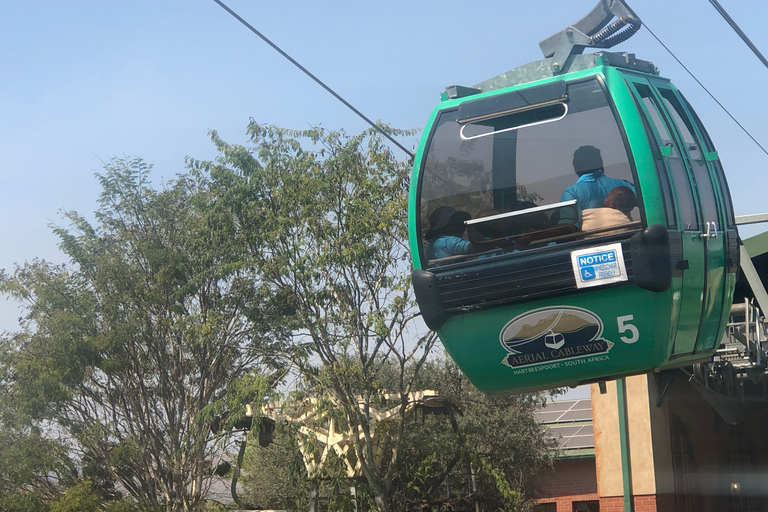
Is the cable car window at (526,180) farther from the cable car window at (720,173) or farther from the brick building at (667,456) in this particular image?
the brick building at (667,456)

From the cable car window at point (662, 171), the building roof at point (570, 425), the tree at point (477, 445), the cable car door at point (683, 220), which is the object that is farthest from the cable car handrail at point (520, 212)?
the building roof at point (570, 425)

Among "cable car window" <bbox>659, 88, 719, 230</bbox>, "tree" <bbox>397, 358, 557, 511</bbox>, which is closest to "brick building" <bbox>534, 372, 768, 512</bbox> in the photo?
"tree" <bbox>397, 358, 557, 511</bbox>

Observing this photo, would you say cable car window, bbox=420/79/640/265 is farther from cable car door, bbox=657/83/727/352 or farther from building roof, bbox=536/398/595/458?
building roof, bbox=536/398/595/458

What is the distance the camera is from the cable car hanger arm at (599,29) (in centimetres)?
699

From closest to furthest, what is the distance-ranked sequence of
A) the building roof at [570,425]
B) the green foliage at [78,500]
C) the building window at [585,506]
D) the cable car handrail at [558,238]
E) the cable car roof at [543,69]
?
the cable car handrail at [558,238] < the cable car roof at [543,69] < the green foliage at [78,500] < the building window at [585,506] < the building roof at [570,425]

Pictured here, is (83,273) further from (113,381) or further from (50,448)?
(50,448)

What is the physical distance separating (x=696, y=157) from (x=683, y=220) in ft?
3.16

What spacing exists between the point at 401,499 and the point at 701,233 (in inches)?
582

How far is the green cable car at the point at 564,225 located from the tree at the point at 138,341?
1203 centimetres

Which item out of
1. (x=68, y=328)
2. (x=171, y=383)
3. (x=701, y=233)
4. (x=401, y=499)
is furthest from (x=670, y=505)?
(x=68, y=328)

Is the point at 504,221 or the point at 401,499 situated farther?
the point at 401,499

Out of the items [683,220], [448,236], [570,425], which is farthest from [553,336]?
[570,425]

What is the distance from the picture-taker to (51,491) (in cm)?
1927

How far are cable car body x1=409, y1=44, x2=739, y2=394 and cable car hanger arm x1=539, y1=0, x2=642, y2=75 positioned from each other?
29 cm
